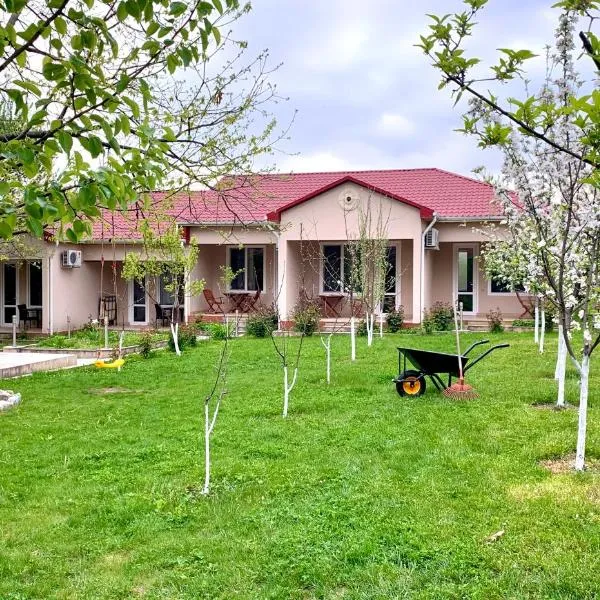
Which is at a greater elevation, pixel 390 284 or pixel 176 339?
pixel 390 284

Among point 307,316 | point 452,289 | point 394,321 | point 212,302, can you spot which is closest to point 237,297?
point 212,302

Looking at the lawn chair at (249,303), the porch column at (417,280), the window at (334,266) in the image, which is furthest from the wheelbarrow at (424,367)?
the lawn chair at (249,303)

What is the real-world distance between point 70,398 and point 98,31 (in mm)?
9044

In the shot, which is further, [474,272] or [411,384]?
[474,272]

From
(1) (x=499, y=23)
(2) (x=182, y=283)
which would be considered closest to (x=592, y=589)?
(1) (x=499, y=23)

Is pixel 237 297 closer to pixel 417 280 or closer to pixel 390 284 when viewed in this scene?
pixel 390 284

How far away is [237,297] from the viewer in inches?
856

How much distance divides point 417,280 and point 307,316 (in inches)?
130

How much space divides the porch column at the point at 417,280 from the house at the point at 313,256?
0.03m

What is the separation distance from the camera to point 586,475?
6.07 metres

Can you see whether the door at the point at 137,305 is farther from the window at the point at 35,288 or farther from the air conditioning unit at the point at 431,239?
the air conditioning unit at the point at 431,239

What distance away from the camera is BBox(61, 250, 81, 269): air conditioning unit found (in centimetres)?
2058

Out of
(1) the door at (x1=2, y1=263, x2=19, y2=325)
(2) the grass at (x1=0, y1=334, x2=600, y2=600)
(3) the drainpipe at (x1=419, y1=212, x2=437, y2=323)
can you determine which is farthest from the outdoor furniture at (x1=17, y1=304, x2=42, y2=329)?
(3) the drainpipe at (x1=419, y1=212, x2=437, y2=323)

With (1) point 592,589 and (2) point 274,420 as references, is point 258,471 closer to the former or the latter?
(2) point 274,420
